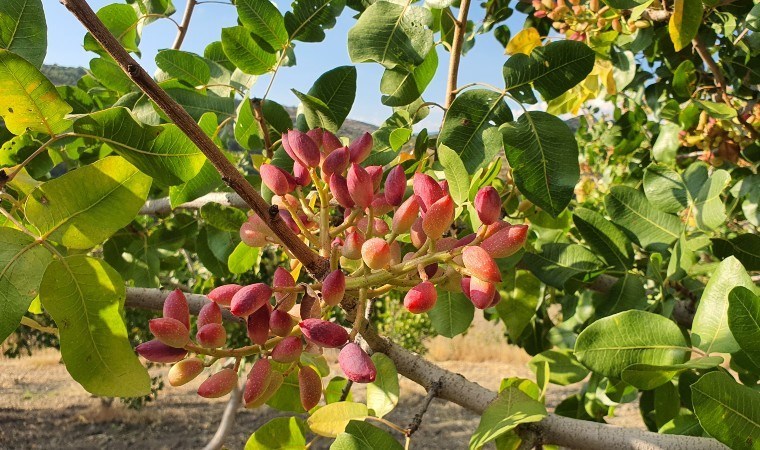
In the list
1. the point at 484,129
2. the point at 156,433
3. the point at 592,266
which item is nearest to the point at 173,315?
the point at 484,129

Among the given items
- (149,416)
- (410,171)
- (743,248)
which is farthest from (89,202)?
(149,416)

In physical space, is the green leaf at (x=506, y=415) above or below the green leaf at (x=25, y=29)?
below

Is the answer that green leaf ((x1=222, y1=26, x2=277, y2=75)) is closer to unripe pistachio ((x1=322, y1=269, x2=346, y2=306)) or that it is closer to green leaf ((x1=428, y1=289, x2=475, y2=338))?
green leaf ((x1=428, y1=289, x2=475, y2=338))

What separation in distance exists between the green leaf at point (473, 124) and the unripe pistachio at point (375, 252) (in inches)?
10.1

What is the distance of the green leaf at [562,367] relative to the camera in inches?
36.3

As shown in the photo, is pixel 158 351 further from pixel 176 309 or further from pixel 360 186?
pixel 360 186

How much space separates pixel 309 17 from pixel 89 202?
46 centimetres

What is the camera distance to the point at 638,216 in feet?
3.05

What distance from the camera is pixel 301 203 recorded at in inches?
21.5

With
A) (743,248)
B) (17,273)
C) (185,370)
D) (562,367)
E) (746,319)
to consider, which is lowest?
(562,367)

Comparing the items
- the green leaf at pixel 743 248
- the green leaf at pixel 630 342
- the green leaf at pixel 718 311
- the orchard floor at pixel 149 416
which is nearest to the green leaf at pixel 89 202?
the green leaf at pixel 630 342

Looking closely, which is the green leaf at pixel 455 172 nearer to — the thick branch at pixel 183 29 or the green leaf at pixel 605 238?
the green leaf at pixel 605 238

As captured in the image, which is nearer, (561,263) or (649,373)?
(649,373)

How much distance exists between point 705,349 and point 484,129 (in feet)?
1.07
